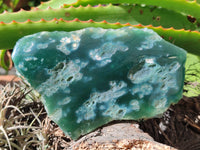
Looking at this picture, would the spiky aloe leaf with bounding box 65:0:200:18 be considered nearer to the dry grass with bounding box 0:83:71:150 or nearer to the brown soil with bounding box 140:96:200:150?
the brown soil with bounding box 140:96:200:150

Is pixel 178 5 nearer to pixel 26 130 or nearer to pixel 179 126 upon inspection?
pixel 179 126

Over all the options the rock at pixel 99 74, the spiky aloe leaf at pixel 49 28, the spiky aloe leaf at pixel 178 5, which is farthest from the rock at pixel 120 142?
the spiky aloe leaf at pixel 178 5

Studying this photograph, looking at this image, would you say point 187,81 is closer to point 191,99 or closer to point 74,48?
point 191,99

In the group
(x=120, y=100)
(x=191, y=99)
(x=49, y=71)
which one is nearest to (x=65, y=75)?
(x=49, y=71)

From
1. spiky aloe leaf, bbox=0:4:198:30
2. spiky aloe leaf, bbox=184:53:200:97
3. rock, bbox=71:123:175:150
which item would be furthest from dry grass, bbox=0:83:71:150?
spiky aloe leaf, bbox=184:53:200:97

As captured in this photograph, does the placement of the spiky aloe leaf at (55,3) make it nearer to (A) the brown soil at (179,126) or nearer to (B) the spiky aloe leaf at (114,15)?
(B) the spiky aloe leaf at (114,15)
